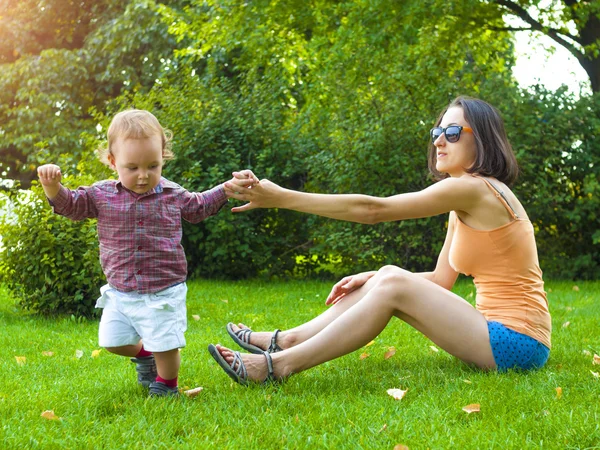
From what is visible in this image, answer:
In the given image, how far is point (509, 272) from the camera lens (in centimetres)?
383

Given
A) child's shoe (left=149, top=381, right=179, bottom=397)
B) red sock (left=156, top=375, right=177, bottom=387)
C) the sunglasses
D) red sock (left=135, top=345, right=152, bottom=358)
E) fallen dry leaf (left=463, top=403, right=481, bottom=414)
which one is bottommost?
child's shoe (left=149, top=381, right=179, bottom=397)

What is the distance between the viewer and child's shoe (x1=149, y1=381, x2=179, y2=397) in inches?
141

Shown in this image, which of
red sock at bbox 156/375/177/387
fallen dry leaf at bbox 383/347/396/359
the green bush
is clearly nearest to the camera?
red sock at bbox 156/375/177/387

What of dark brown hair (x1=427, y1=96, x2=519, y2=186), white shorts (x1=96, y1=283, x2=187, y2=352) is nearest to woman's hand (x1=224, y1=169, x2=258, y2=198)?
white shorts (x1=96, y1=283, x2=187, y2=352)

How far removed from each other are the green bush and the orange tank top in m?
3.72

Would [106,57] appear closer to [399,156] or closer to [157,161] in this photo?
[399,156]

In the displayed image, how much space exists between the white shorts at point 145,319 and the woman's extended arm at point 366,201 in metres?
0.55

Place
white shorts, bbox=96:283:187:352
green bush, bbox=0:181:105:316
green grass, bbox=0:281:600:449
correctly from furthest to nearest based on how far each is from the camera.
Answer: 1. green bush, bbox=0:181:105:316
2. white shorts, bbox=96:283:187:352
3. green grass, bbox=0:281:600:449

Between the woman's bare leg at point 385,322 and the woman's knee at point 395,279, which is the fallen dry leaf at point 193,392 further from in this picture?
the woman's knee at point 395,279

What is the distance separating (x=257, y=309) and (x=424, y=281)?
3627 millimetres

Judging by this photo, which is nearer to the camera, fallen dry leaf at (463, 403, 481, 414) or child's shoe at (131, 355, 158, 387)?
fallen dry leaf at (463, 403, 481, 414)

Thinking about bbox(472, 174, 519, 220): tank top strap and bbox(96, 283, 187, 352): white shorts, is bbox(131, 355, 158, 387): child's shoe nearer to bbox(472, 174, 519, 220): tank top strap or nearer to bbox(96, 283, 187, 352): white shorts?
bbox(96, 283, 187, 352): white shorts

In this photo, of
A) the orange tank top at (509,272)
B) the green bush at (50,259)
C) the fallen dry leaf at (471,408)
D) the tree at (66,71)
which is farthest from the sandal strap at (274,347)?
the tree at (66,71)

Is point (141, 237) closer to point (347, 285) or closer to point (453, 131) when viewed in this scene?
point (347, 285)
